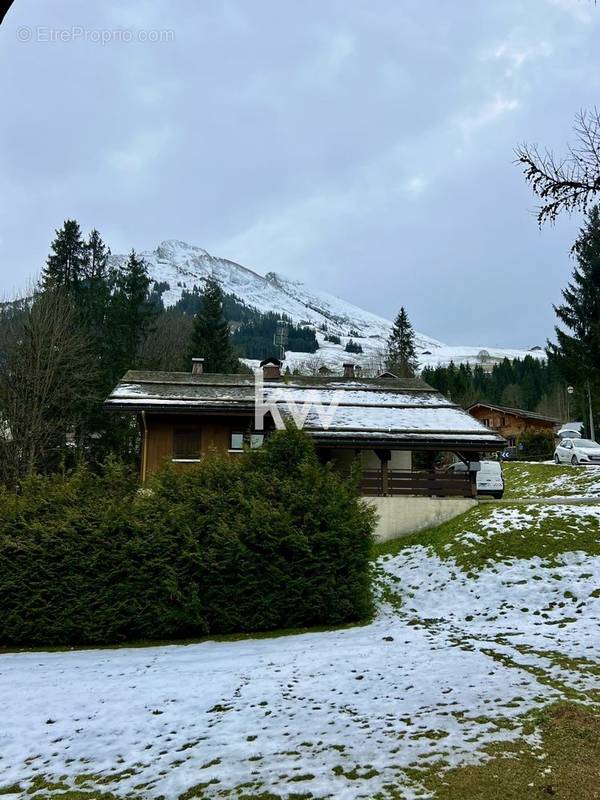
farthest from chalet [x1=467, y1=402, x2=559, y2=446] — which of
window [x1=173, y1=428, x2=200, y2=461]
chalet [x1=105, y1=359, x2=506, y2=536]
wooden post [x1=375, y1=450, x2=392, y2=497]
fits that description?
window [x1=173, y1=428, x2=200, y2=461]

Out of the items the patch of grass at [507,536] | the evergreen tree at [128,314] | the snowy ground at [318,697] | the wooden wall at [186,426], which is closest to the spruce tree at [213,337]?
the evergreen tree at [128,314]

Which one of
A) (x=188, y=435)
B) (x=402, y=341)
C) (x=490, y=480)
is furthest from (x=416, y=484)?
(x=402, y=341)

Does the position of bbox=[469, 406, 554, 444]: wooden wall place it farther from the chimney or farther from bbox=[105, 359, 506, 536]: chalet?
bbox=[105, 359, 506, 536]: chalet

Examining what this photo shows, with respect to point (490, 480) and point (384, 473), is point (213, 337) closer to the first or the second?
point (490, 480)

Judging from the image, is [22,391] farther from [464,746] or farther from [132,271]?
[464,746]

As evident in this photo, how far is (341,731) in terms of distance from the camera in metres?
6.44

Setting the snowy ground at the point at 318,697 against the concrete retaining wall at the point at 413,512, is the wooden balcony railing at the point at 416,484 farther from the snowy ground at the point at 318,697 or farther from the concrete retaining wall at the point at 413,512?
the snowy ground at the point at 318,697

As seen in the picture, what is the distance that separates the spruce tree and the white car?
2568 centimetres

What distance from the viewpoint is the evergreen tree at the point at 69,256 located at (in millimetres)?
45281

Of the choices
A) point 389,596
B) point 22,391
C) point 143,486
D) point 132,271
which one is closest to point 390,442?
point 389,596

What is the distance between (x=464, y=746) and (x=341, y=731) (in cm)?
137

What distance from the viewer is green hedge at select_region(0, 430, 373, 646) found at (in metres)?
12.2

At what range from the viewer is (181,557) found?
12461 millimetres

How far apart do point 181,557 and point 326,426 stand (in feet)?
29.2
